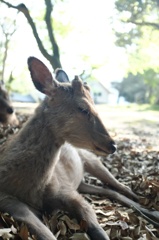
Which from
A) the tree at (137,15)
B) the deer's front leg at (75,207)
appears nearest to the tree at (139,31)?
the tree at (137,15)

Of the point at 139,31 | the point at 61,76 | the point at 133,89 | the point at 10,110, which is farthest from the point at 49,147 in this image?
the point at 133,89

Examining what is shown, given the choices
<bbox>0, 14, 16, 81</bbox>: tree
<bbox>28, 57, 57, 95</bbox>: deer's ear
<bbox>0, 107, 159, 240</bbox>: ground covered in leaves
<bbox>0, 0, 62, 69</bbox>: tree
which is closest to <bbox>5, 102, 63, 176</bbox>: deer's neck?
<bbox>28, 57, 57, 95</bbox>: deer's ear

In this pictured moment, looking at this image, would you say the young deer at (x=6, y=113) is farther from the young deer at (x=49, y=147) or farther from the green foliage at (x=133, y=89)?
the green foliage at (x=133, y=89)

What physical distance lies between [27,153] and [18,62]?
8.39 m

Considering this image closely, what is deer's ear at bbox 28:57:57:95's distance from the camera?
2670 millimetres

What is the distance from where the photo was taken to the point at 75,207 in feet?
7.95

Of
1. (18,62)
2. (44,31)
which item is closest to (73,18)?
(44,31)

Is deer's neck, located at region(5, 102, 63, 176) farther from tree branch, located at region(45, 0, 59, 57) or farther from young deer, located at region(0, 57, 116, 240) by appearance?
tree branch, located at region(45, 0, 59, 57)

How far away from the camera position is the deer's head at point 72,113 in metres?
2.57

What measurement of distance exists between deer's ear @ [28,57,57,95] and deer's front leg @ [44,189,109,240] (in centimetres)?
73

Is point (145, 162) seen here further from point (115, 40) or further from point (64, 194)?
point (115, 40)

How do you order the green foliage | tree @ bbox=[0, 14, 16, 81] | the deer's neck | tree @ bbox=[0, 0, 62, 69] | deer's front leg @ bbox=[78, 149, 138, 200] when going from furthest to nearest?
the green foliage, tree @ bbox=[0, 14, 16, 81], tree @ bbox=[0, 0, 62, 69], deer's front leg @ bbox=[78, 149, 138, 200], the deer's neck

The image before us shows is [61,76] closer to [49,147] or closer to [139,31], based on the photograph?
[49,147]

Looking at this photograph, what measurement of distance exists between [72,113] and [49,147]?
28cm
